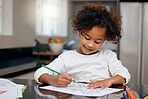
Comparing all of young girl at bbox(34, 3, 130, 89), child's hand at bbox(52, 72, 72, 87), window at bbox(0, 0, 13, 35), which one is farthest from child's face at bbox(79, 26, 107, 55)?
window at bbox(0, 0, 13, 35)

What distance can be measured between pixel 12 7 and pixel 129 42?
132 centimetres

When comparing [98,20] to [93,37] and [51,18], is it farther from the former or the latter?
[51,18]

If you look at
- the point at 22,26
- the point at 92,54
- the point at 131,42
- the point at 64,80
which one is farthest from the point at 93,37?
the point at 22,26

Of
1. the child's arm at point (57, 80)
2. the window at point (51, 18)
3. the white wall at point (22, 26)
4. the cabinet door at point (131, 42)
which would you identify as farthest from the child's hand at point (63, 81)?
the window at point (51, 18)

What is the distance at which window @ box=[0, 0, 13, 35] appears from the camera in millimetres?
2533

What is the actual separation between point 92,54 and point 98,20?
0.23 meters

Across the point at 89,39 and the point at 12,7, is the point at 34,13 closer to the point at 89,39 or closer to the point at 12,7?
the point at 12,7

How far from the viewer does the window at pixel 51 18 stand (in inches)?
162

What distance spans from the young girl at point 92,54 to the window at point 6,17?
1376 millimetres

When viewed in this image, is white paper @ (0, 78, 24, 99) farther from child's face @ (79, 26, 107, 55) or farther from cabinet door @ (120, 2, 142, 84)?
cabinet door @ (120, 2, 142, 84)

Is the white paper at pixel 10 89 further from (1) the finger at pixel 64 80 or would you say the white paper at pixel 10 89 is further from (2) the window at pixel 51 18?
(2) the window at pixel 51 18

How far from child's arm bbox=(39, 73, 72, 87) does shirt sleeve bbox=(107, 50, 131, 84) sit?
1.02 feet

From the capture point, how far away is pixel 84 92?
3.04 ft

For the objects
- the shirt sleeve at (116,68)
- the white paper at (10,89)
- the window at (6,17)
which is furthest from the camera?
the window at (6,17)
